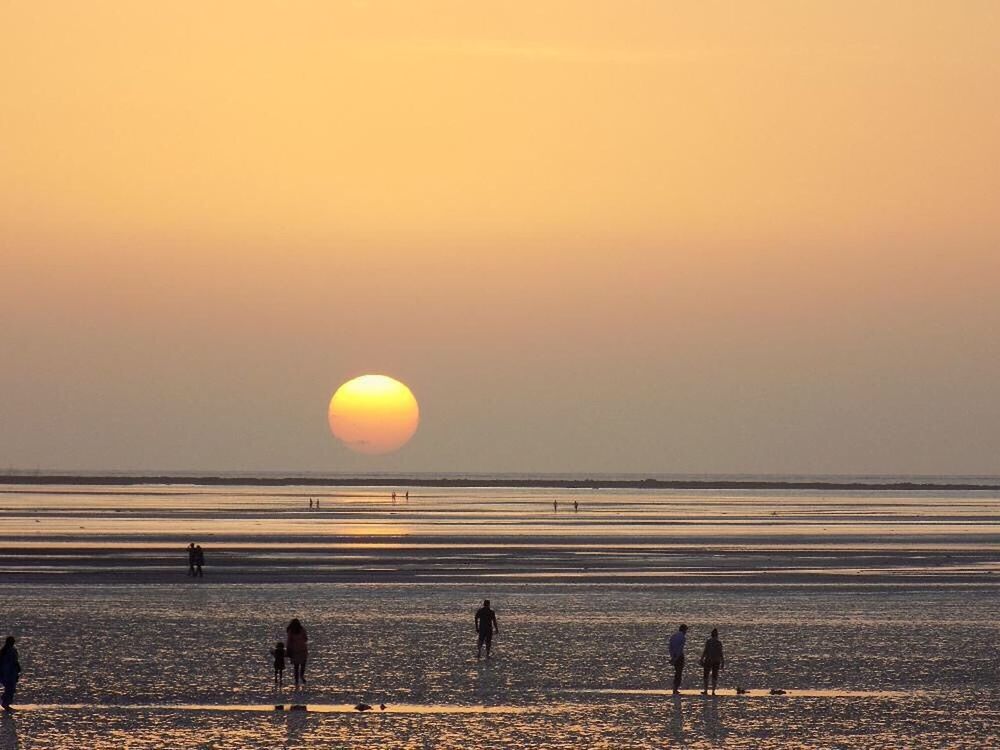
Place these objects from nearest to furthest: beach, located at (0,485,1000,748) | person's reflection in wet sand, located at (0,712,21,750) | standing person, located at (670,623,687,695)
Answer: person's reflection in wet sand, located at (0,712,21,750) → beach, located at (0,485,1000,748) → standing person, located at (670,623,687,695)

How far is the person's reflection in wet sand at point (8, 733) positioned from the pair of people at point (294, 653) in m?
5.67

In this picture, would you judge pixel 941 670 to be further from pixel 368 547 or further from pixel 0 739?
pixel 368 547

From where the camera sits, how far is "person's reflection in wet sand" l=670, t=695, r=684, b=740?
28.7m

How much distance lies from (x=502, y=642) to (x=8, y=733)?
16.5m

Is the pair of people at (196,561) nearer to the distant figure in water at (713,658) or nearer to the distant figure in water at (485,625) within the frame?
the distant figure in water at (485,625)

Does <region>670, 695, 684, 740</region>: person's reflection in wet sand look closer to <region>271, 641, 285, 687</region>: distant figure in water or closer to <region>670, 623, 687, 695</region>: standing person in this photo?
<region>670, 623, 687, 695</region>: standing person

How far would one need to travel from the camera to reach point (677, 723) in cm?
2989

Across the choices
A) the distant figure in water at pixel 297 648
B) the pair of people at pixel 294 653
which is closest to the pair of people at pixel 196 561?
the pair of people at pixel 294 653

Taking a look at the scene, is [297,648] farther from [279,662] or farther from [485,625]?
[485,625]

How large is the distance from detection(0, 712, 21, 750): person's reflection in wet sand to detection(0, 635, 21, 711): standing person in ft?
1.75

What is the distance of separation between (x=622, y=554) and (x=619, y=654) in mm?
42077

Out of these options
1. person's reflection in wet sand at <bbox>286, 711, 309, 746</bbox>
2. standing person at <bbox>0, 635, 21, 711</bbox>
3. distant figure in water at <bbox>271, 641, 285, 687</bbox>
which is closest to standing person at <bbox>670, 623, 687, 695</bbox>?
person's reflection in wet sand at <bbox>286, 711, 309, 746</bbox>

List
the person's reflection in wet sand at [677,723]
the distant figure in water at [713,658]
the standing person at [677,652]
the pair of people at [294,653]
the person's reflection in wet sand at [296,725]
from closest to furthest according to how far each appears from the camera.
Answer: the person's reflection in wet sand at [296,725] < the person's reflection in wet sand at [677,723] < the pair of people at [294,653] < the distant figure in water at [713,658] < the standing person at [677,652]

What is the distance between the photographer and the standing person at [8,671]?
30.7 m
